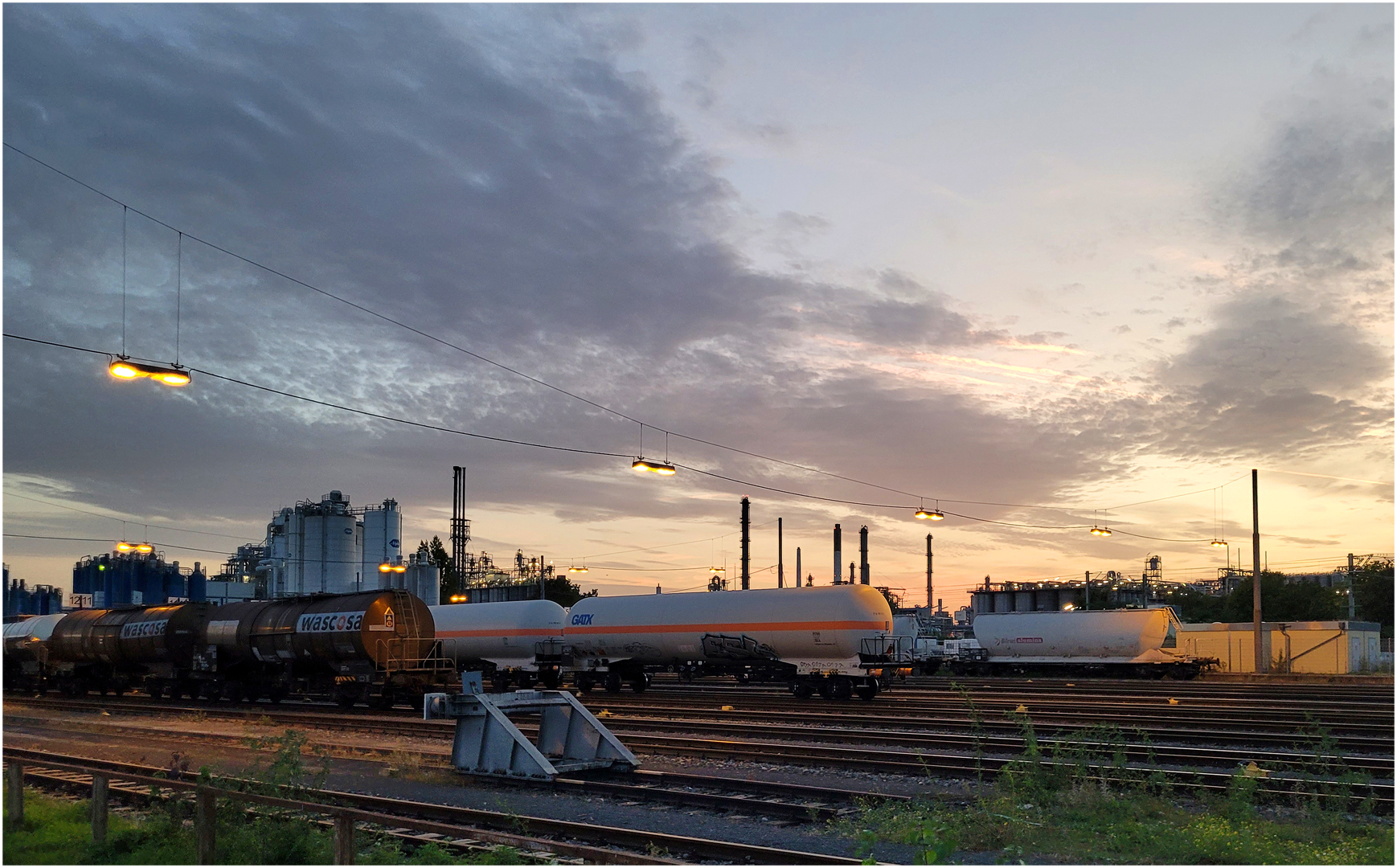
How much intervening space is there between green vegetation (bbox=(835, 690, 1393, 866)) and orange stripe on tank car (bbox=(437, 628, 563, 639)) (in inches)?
1153

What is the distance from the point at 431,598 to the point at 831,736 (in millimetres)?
79463

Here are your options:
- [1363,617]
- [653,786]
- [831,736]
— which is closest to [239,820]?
[653,786]

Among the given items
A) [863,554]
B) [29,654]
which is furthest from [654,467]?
[863,554]

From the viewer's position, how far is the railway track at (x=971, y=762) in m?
14.9

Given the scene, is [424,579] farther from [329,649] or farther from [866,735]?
[866,735]

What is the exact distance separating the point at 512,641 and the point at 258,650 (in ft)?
37.4

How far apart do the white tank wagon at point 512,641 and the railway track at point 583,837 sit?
2692 centimetres

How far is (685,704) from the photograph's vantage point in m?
32.4

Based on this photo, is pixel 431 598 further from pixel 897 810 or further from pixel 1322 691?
pixel 897 810

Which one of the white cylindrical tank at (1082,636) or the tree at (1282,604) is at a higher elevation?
the white cylindrical tank at (1082,636)

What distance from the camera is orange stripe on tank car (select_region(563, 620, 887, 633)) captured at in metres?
34.7

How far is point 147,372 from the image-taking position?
572 inches

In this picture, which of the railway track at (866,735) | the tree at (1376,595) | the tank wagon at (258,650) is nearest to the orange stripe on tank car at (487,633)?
the tank wagon at (258,650)

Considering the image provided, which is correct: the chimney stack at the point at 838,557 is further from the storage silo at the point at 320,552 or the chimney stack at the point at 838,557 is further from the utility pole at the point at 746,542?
the storage silo at the point at 320,552
